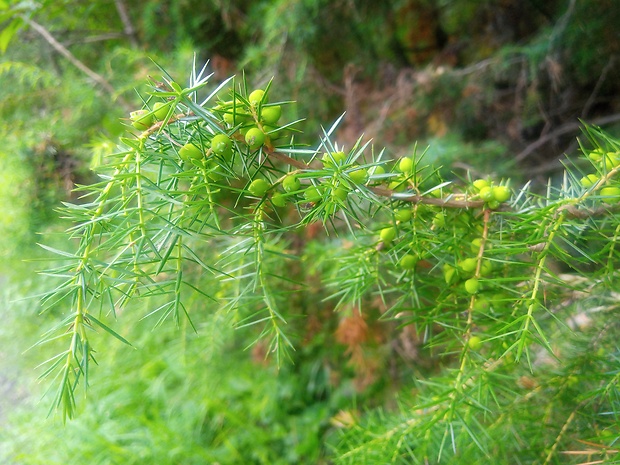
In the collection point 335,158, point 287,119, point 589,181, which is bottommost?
point 287,119

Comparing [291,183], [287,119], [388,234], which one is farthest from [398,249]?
[287,119]

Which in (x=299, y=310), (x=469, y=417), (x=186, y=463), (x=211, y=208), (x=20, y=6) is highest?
(x=20, y=6)

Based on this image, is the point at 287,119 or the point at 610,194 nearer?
the point at 610,194

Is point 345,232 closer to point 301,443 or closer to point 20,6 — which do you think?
point 301,443

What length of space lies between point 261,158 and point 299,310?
2.79 feet

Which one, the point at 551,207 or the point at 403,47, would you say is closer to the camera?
the point at 551,207

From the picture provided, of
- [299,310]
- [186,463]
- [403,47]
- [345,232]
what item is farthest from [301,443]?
[403,47]

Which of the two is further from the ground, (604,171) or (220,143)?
(220,143)

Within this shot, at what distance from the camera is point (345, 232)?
1.00 meters

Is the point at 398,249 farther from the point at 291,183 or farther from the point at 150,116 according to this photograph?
the point at 150,116

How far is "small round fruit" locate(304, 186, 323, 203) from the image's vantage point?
33 cm

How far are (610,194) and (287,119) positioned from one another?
2.95 feet

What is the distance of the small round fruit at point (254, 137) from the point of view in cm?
31

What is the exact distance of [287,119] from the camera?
1.16m
